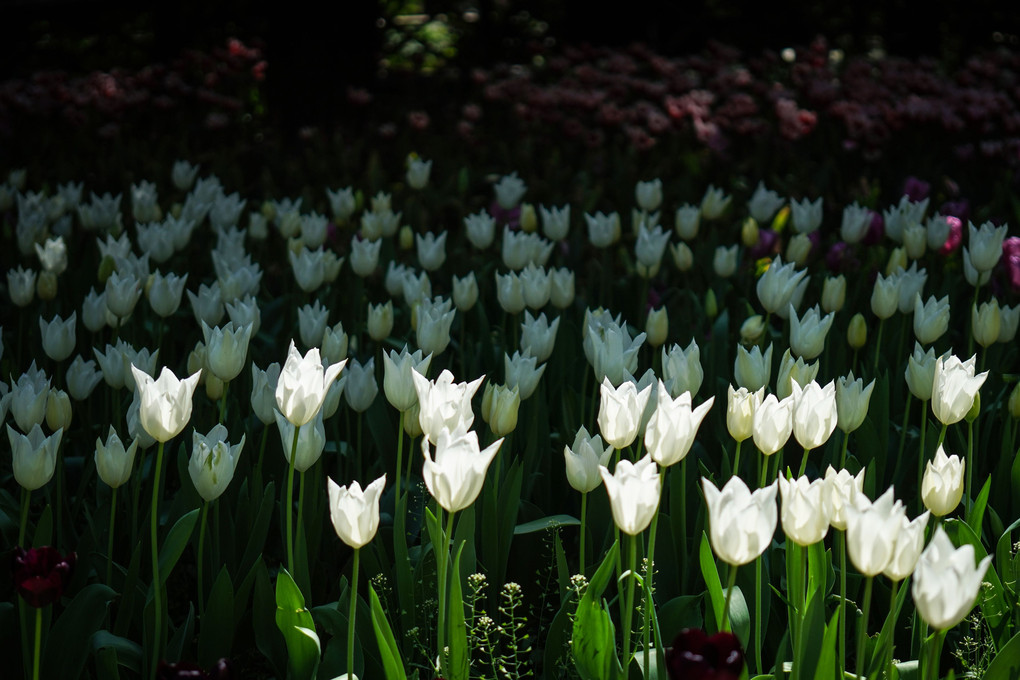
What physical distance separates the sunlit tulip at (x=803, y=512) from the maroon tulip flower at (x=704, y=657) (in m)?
0.19

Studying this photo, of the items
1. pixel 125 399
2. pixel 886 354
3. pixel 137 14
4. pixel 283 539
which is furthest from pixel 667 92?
pixel 137 14

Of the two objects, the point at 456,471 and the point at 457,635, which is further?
the point at 457,635

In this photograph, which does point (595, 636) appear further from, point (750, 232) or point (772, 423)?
point (750, 232)

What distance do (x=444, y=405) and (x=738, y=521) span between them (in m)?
0.49

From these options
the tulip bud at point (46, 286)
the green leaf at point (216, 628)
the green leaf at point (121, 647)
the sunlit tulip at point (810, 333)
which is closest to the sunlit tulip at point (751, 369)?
the sunlit tulip at point (810, 333)

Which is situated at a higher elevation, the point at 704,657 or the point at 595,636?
the point at 704,657

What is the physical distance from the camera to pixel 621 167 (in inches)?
221

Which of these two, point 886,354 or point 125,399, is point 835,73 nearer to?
point 886,354

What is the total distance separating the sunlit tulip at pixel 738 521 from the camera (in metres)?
1.22

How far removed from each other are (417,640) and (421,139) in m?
5.31

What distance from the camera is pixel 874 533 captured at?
1192 mm

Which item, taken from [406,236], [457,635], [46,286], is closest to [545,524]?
[457,635]

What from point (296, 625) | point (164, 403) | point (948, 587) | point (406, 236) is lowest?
point (406, 236)

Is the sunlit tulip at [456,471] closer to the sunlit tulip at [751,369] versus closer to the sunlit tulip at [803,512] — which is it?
the sunlit tulip at [803,512]
